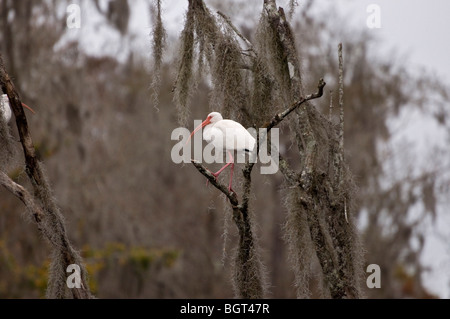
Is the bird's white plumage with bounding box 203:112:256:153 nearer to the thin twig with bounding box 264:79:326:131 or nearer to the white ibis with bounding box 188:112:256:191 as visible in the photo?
the white ibis with bounding box 188:112:256:191

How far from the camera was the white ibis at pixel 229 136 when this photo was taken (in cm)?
596

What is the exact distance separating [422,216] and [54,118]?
9.65 m

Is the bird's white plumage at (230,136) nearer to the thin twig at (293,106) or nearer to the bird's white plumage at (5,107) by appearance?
the thin twig at (293,106)

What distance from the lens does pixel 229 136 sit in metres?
6.00

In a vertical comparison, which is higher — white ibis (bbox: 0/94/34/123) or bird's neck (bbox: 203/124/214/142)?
white ibis (bbox: 0/94/34/123)

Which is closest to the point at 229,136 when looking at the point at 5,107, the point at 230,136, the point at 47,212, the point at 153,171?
the point at 230,136

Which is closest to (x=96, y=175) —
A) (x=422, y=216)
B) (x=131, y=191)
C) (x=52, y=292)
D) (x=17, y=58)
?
(x=131, y=191)

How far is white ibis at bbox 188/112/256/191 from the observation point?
5.96m

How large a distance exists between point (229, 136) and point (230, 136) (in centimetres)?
1

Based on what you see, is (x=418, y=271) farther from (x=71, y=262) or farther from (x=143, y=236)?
(x=71, y=262)

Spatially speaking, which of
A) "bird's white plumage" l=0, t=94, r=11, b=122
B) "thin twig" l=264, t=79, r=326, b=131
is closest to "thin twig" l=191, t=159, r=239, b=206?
"thin twig" l=264, t=79, r=326, b=131

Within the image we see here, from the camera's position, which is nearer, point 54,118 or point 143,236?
point 54,118

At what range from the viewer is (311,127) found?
6.88 metres

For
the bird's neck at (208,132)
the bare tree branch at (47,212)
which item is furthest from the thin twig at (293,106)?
the bare tree branch at (47,212)
